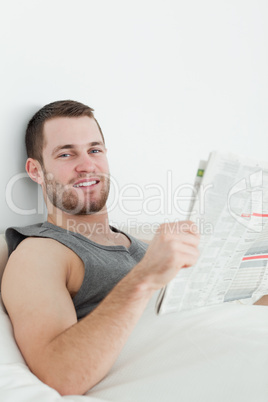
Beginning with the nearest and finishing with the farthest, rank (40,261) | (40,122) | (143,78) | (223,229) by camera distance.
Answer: (223,229) < (40,261) < (40,122) < (143,78)

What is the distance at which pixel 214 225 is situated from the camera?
34.3 inches

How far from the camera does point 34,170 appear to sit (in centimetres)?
137

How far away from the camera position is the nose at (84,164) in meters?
1.37

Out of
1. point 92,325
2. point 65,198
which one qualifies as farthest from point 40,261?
point 65,198

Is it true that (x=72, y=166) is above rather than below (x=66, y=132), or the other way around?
below

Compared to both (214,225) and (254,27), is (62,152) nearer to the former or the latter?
(214,225)

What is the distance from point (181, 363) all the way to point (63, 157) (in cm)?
80

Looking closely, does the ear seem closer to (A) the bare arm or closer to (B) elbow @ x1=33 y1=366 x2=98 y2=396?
(A) the bare arm

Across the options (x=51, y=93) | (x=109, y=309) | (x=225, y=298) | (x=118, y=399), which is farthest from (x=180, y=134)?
(x=118, y=399)

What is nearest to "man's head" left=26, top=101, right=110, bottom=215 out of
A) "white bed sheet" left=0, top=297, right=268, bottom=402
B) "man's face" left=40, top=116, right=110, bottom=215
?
"man's face" left=40, top=116, right=110, bottom=215

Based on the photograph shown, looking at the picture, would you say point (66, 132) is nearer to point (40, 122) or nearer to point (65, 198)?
point (40, 122)

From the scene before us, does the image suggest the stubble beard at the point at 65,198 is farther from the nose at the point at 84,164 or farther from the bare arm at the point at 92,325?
the bare arm at the point at 92,325

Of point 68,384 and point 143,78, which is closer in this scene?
point 68,384

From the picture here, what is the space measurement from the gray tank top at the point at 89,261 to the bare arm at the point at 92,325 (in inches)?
9.0
